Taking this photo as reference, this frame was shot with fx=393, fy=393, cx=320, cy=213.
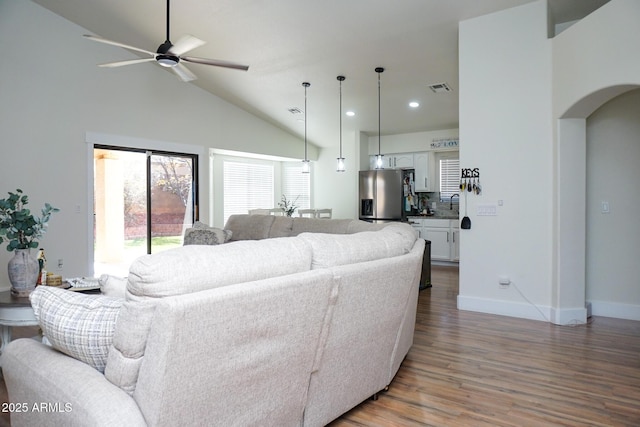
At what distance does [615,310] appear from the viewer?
413cm

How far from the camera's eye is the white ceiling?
4.27 m

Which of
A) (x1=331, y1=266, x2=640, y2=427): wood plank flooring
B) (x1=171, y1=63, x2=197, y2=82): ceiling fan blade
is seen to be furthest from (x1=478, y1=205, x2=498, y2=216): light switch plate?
(x1=171, y1=63, x2=197, y2=82): ceiling fan blade

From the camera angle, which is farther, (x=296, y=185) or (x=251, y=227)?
(x=296, y=185)

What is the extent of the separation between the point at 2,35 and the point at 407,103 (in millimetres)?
5659

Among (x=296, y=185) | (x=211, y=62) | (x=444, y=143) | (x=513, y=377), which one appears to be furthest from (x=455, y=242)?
(x=211, y=62)

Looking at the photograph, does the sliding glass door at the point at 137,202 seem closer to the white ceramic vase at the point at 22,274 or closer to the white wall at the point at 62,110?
the white wall at the point at 62,110

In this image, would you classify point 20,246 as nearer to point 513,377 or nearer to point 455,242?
point 513,377

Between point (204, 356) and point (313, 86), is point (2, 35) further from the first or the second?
point (204, 356)

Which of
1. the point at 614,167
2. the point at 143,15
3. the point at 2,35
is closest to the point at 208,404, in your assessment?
the point at 614,167

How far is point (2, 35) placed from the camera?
472cm

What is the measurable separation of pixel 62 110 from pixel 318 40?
11.5 feet

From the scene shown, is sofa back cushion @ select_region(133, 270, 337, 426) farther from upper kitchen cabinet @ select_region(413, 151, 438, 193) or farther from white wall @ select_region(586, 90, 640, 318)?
upper kitchen cabinet @ select_region(413, 151, 438, 193)

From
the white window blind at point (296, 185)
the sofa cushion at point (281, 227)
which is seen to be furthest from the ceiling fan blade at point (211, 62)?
the white window blind at point (296, 185)

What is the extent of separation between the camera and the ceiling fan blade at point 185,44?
10.7ft
